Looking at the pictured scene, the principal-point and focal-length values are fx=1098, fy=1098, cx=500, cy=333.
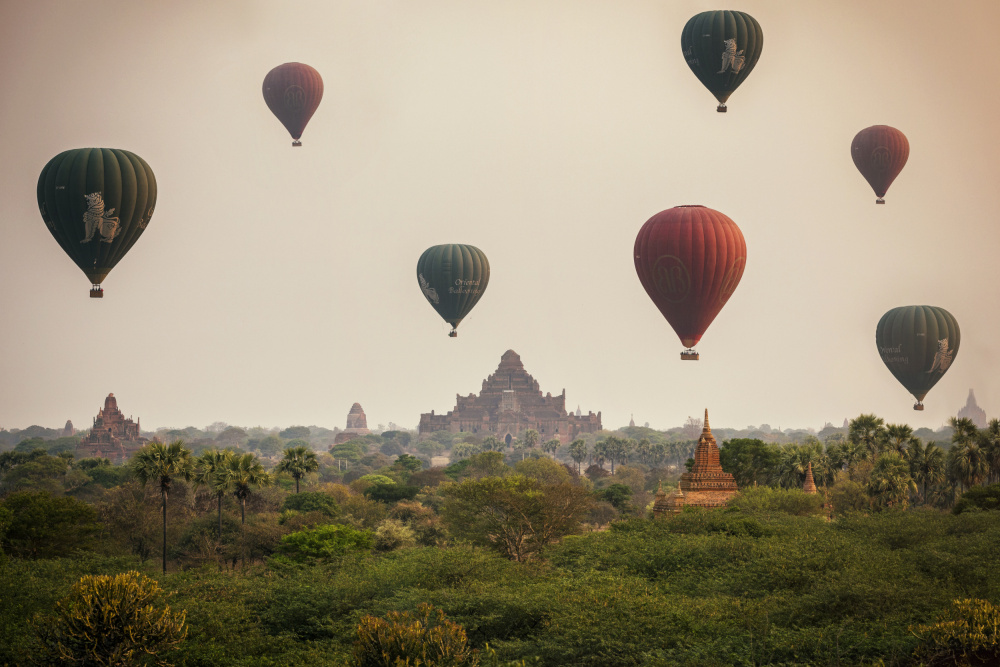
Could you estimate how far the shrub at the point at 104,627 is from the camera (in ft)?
114

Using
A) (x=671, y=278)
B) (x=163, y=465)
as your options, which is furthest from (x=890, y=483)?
(x=163, y=465)

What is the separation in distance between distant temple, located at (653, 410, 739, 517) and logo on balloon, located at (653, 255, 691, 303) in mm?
9277

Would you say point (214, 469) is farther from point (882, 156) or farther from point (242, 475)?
point (882, 156)

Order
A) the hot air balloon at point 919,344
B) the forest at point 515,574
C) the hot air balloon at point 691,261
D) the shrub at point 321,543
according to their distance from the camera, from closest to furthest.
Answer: the forest at point 515,574 → the shrub at point 321,543 → the hot air balloon at point 691,261 → the hot air balloon at point 919,344

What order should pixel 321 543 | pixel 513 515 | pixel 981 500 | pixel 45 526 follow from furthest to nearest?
1. pixel 981 500
2. pixel 513 515
3. pixel 321 543
4. pixel 45 526

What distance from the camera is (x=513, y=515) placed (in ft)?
222

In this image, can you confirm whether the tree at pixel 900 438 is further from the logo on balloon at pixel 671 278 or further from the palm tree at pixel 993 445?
the logo on balloon at pixel 671 278

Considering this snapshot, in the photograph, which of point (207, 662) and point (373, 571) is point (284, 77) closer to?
point (373, 571)

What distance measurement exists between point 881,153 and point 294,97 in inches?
2171

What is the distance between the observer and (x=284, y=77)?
326ft

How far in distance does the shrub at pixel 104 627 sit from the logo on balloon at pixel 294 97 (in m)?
69.8

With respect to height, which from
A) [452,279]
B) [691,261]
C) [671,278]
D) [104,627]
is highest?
[452,279]

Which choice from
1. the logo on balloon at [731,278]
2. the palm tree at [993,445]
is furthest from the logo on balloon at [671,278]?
the palm tree at [993,445]

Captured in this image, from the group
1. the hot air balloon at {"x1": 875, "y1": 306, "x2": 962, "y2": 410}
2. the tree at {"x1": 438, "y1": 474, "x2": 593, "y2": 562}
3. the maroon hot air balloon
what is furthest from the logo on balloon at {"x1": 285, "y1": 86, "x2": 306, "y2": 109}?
the hot air balloon at {"x1": 875, "y1": 306, "x2": 962, "y2": 410}
